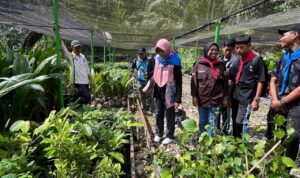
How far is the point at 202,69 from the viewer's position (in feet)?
9.73

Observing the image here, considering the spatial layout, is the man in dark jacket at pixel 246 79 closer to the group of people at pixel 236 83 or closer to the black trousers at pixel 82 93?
the group of people at pixel 236 83

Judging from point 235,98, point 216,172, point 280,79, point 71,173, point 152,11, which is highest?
point 152,11

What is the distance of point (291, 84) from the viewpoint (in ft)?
7.47

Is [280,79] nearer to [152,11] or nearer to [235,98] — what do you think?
[235,98]

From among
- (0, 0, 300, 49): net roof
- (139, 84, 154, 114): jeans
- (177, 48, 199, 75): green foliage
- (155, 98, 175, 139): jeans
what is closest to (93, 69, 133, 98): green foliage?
(139, 84, 154, 114): jeans

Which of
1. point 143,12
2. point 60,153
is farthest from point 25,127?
point 143,12

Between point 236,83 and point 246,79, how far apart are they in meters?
0.15

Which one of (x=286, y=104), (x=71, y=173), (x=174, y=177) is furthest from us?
(x=286, y=104)

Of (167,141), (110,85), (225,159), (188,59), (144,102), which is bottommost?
(167,141)

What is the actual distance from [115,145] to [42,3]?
2983 millimetres

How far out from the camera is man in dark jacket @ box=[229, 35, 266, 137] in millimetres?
2752

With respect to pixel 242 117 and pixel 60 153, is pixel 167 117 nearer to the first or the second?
pixel 242 117

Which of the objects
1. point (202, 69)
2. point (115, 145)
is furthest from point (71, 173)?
point (202, 69)

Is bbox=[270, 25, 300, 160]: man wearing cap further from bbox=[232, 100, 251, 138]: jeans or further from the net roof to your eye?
the net roof
